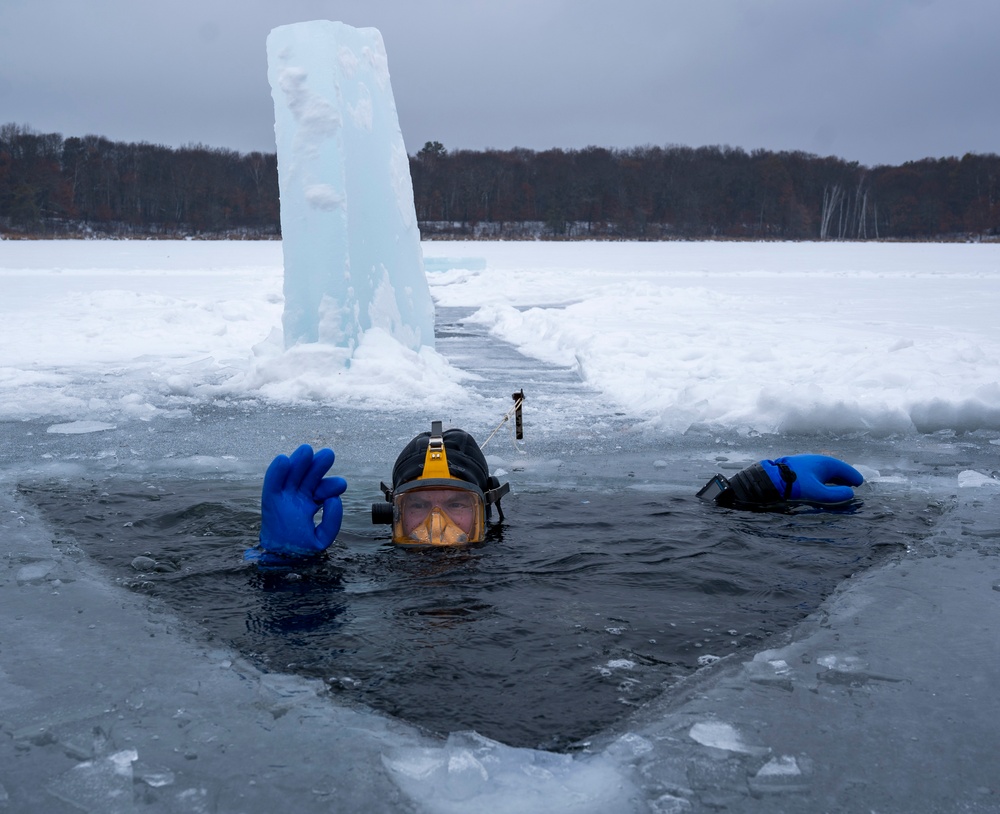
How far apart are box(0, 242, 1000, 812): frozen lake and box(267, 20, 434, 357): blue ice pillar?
0.67 m

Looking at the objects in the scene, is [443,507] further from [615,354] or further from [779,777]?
[615,354]

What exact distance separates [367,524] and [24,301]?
45.2 feet

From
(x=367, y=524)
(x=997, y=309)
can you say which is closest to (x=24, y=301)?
(x=367, y=524)

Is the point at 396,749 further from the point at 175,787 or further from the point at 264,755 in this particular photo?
the point at 175,787

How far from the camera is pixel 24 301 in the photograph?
15648 mm

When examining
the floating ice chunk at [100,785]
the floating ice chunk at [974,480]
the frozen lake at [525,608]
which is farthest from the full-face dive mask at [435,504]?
the floating ice chunk at [974,480]

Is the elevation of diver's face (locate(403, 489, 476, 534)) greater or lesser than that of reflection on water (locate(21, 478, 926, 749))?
greater

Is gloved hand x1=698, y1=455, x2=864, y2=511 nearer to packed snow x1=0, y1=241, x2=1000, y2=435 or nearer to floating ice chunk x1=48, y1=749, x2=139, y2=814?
packed snow x1=0, y1=241, x2=1000, y2=435

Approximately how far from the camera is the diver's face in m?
3.89


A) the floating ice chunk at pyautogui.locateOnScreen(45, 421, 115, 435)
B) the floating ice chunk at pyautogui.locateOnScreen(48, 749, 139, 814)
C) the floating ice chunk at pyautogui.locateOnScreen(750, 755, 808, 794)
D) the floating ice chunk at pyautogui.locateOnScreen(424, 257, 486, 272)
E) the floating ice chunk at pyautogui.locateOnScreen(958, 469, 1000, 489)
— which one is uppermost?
the floating ice chunk at pyautogui.locateOnScreen(424, 257, 486, 272)

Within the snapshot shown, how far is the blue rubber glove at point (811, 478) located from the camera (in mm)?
4562

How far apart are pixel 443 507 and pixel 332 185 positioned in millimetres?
5358

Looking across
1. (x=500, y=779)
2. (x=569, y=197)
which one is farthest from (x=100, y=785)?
(x=569, y=197)

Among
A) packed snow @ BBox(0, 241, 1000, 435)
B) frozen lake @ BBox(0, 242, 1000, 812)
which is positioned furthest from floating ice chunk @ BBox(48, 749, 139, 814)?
packed snow @ BBox(0, 241, 1000, 435)
